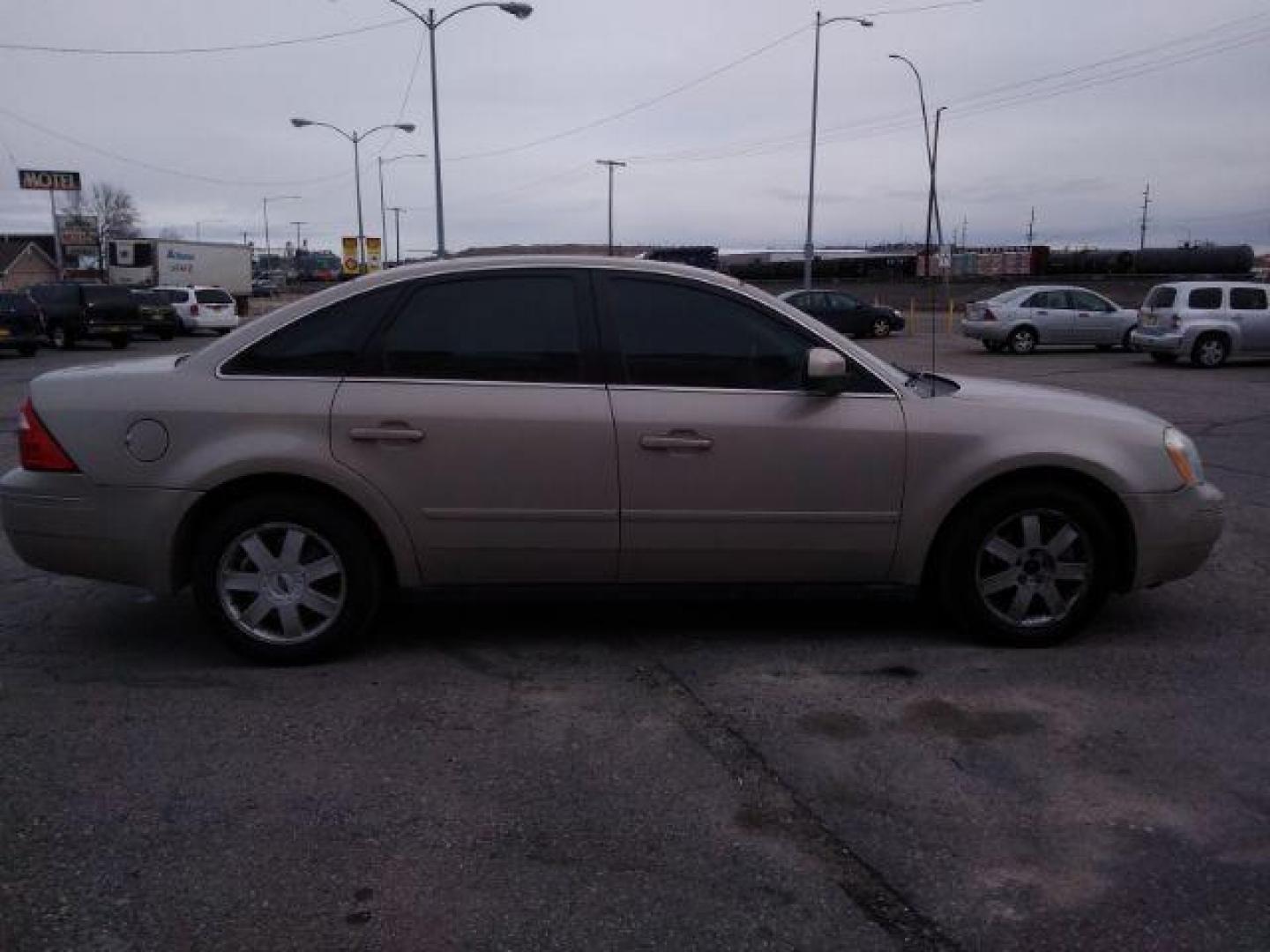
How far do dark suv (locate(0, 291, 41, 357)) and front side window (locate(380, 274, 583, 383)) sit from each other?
24009 millimetres

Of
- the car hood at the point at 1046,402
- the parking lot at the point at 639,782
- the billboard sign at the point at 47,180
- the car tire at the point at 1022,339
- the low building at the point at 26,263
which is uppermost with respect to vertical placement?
the billboard sign at the point at 47,180

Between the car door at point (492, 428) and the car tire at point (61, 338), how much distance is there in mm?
28046

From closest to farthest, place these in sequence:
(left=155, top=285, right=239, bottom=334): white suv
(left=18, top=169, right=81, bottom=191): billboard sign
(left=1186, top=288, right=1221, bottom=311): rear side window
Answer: (left=1186, top=288, right=1221, bottom=311): rear side window → (left=155, top=285, right=239, bottom=334): white suv → (left=18, top=169, right=81, bottom=191): billboard sign

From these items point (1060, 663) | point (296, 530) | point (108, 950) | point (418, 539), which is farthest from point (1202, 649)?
point (108, 950)

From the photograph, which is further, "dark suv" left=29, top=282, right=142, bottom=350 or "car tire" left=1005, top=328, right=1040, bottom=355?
"dark suv" left=29, top=282, right=142, bottom=350

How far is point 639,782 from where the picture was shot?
143 inches

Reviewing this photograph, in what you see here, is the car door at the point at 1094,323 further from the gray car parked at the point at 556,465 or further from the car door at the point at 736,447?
the car door at the point at 736,447

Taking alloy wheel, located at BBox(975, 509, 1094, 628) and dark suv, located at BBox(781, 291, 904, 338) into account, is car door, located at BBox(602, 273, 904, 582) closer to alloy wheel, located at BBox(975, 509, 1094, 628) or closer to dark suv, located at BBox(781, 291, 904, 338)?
alloy wheel, located at BBox(975, 509, 1094, 628)

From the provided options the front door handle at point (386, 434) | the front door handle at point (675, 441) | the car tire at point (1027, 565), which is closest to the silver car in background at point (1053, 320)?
the car tire at point (1027, 565)

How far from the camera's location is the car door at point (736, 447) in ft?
15.2

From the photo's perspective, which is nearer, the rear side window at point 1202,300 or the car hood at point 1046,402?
the car hood at point 1046,402

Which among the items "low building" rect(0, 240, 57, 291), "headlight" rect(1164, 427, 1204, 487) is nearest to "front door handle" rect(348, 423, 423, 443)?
"headlight" rect(1164, 427, 1204, 487)

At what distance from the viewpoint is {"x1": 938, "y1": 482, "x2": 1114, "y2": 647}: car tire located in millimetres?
4770

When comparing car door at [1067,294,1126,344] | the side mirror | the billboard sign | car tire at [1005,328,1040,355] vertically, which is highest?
the billboard sign
